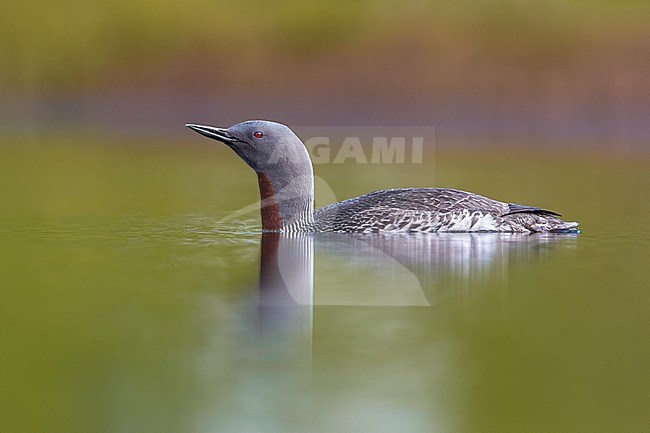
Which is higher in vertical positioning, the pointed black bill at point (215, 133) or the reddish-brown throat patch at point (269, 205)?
the pointed black bill at point (215, 133)

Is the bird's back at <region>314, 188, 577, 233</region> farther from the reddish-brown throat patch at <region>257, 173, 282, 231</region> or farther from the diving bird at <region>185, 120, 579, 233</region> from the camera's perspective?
the reddish-brown throat patch at <region>257, 173, 282, 231</region>

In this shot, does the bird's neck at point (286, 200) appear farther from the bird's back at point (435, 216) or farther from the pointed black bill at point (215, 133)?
the pointed black bill at point (215, 133)

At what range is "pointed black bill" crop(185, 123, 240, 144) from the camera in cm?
754

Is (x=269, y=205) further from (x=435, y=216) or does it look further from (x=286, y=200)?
(x=435, y=216)

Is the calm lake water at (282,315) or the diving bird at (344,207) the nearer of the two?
the calm lake water at (282,315)

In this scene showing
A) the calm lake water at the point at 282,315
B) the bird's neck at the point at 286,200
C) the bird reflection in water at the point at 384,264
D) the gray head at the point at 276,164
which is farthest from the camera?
the bird's neck at the point at 286,200

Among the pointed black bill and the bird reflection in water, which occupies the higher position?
the pointed black bill

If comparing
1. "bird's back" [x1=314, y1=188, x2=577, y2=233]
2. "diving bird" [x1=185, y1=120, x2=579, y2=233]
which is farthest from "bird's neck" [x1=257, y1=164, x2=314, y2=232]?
"bird's back" [x1=314, y1=188, x2=577, y2=233]

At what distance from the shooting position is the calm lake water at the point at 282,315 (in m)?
4.00

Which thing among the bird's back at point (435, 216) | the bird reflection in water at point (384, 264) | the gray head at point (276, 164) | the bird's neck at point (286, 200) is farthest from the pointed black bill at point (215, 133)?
the bird's back at point (435, 216)

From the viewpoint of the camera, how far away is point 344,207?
791 cm

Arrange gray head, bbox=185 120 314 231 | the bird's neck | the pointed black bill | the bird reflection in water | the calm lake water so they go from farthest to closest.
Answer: the bird's neck, gray head, bbox=185 120 314 231, the pointed black bill, the bird reflection in water, the calm lake water

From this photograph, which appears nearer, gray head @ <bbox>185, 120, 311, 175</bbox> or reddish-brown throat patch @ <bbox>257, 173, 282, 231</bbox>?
gray head @ <bbox>185, 120, 311, 175</bbox>

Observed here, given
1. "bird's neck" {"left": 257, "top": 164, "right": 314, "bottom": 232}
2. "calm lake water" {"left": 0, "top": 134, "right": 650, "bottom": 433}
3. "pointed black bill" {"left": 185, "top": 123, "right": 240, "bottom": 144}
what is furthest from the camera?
"bird's neck" {"left": 257, "top": 164, "right": 314, "bottom": 232}
